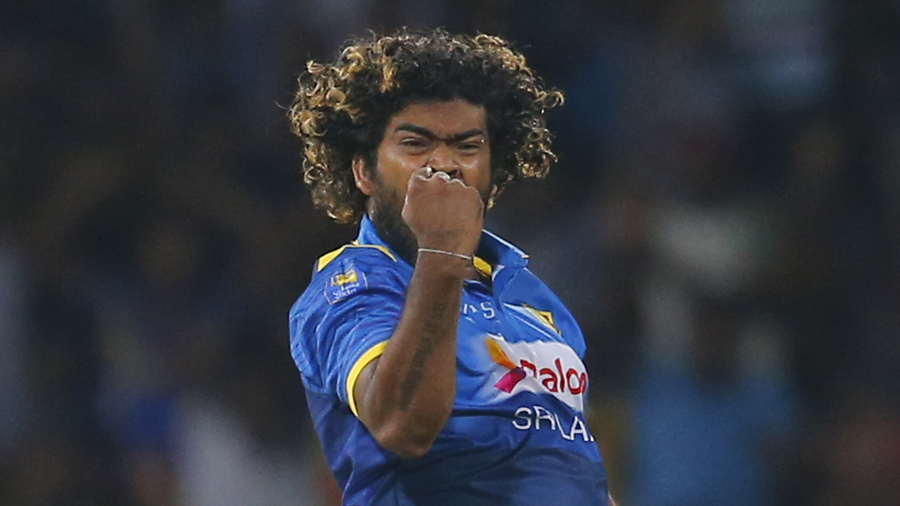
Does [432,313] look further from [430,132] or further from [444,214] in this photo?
[430,132]

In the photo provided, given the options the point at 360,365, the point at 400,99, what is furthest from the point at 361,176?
the point at 360,365

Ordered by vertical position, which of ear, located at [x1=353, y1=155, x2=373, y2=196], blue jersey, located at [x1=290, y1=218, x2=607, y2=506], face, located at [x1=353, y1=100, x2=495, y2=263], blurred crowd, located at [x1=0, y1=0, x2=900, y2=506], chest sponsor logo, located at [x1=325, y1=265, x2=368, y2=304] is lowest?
blurred crowd, located at [x1=0, y1=0, x2=900, y2=506]

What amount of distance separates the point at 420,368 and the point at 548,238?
3446mm

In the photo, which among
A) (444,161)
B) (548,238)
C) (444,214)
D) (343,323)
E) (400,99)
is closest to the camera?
(444,214)

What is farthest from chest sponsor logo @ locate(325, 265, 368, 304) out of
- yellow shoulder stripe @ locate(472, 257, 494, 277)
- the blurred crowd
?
the blurred crowd

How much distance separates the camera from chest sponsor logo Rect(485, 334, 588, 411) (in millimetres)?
2740

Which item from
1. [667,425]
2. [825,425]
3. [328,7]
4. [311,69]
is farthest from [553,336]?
[328,7]

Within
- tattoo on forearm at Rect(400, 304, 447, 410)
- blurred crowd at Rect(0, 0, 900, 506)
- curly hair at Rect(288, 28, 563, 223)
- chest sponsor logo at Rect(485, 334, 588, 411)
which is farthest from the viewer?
blurred crowd at Rect(0, 0, 900, 506)

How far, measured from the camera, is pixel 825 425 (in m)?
5.51

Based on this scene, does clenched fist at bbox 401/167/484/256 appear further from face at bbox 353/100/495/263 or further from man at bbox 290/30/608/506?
face at bbox 353/100/495/263

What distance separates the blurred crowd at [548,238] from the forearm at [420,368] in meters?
2.83

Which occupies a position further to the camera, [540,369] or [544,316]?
[544,316]

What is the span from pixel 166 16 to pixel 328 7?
0.69 m

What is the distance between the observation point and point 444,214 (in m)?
2.45
